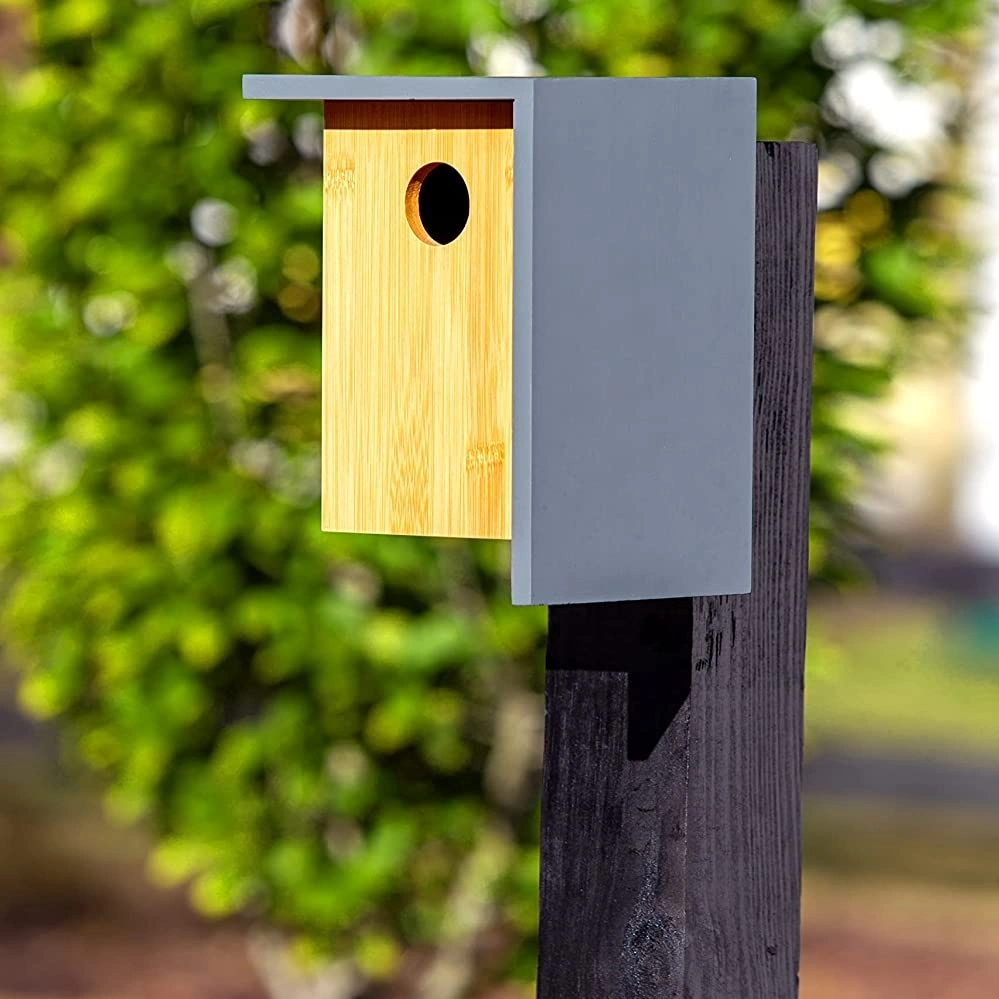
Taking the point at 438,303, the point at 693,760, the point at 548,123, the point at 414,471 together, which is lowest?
the point at 693,760

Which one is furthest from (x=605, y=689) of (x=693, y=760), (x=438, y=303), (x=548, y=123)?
(x=548, y=123)

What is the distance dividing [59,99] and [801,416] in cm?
206

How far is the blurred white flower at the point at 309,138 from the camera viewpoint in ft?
12.3

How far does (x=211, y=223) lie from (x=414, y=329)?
1.65m

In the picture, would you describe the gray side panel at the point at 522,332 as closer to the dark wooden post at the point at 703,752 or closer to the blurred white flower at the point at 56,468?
the dark wooden post at the point at 703,752

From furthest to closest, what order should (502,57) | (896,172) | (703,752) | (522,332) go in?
(896,172) < (502,57) < (703,752) < (522,332)

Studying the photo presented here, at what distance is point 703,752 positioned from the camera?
6.90ft

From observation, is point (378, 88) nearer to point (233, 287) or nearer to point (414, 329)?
point (414, 329)

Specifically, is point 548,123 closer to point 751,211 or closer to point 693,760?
point 751,211

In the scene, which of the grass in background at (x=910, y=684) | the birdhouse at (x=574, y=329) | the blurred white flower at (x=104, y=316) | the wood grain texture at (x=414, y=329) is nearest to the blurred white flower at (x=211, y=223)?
the blurred white flower at (x=104, y=316)

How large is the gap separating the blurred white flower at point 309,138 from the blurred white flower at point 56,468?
0.75 m

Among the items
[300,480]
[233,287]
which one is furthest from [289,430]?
[233,287]

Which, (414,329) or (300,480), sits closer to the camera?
(414,329)

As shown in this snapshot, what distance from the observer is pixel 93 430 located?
3592mm
